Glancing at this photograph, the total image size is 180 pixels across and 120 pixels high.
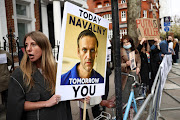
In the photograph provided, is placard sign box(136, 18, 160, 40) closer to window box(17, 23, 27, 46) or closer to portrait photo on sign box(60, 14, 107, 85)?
portrait photo on sign box(60, 14, 107, 85)

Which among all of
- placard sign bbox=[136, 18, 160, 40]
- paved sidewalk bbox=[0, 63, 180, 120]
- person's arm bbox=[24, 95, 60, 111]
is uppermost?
placard sign bbox=[136, 18, 160, 40]

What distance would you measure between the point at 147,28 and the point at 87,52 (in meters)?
3.37

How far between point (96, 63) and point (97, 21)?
45 centimetres

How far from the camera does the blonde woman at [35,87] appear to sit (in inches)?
56.5

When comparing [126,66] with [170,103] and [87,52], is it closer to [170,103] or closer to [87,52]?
[170,103]

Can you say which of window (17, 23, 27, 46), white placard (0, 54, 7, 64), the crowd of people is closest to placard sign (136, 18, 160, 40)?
the crowd of people

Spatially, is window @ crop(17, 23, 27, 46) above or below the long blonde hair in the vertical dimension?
above

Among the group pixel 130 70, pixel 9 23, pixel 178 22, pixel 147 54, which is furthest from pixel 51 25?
pixel 178 22

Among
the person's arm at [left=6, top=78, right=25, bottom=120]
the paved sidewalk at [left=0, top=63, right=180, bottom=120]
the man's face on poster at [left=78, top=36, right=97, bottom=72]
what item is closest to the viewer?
the person's arm at [left=6, top=78, right=25, bottom=120]

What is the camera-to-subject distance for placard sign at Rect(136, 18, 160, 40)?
446 centimetres

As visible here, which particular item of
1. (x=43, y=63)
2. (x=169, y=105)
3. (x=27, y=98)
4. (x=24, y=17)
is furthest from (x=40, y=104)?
(x=24, y=17)

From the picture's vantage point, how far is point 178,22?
4675 centimetres

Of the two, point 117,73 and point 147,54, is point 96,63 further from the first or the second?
point 147,54

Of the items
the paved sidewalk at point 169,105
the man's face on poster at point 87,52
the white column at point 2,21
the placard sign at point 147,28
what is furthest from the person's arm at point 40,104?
A: the white column at point 2,21
